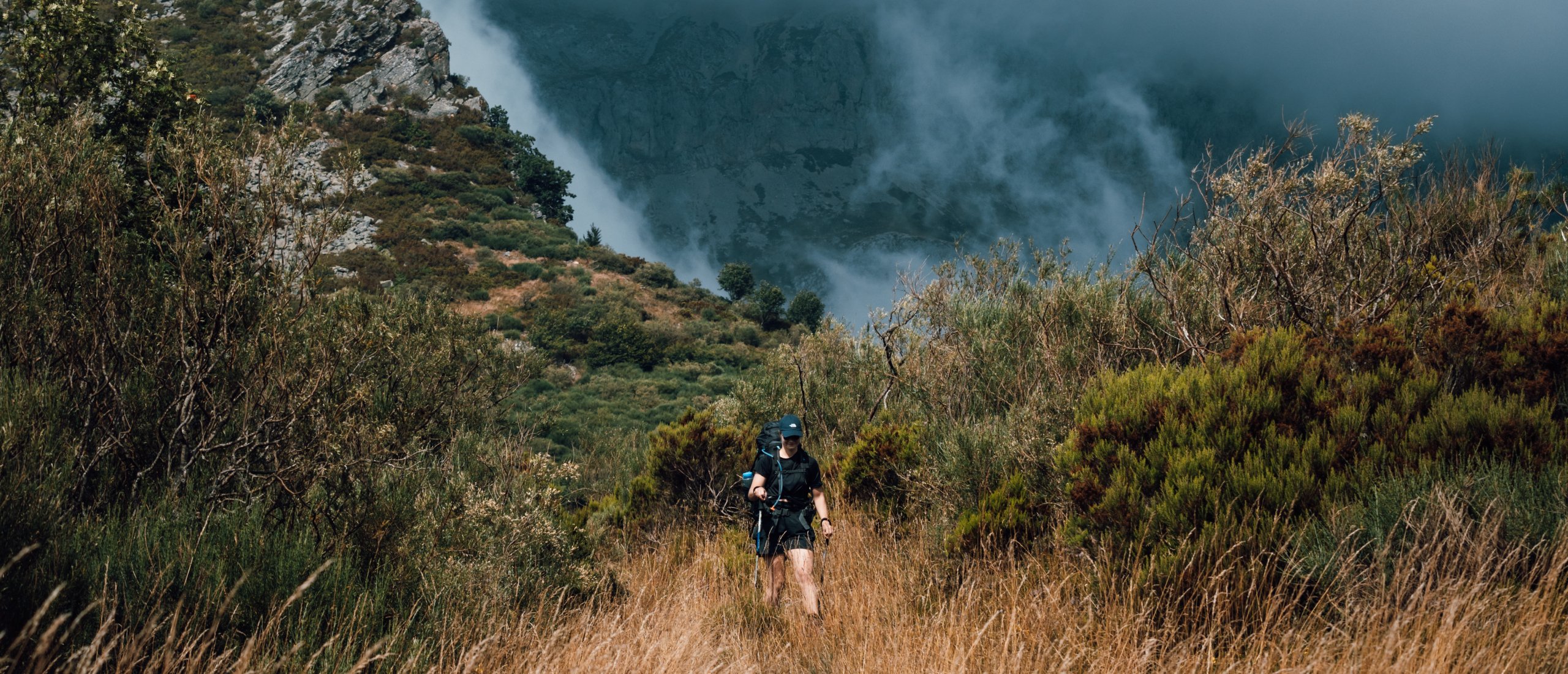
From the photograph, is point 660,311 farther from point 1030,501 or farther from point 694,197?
point 694,197

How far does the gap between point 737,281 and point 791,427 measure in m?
63.0

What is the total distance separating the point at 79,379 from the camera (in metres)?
4.45

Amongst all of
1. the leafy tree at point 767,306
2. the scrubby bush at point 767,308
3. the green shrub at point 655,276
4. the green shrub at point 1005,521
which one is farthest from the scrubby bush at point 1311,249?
the leafy tree at point 767,306

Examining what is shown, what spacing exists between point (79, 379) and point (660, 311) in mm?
37543

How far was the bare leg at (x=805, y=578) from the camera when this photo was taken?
5.46 metres

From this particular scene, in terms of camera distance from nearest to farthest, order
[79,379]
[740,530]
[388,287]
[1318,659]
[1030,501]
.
Result: [1318,659], [79,379], [1030,501], [740,530], [388,287]

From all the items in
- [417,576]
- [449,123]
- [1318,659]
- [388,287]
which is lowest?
[417,576]

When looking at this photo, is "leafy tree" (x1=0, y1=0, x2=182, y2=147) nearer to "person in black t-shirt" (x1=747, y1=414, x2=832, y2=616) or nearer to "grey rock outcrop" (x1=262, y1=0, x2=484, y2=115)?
"person in black t-shirt" (x1=747, y1=414, x2=832, y2=616)

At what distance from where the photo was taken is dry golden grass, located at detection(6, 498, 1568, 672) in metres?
2.95

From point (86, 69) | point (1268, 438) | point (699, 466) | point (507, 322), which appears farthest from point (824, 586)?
point (507, 322)

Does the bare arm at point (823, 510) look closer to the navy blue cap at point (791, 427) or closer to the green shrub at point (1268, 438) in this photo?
the navy blue cap at point (791, 427)

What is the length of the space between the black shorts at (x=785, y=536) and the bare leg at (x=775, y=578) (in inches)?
1.8

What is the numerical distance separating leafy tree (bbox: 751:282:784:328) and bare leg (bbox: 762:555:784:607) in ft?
136

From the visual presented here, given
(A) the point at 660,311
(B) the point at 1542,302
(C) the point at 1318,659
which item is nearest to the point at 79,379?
(C) the point at 1318,659
